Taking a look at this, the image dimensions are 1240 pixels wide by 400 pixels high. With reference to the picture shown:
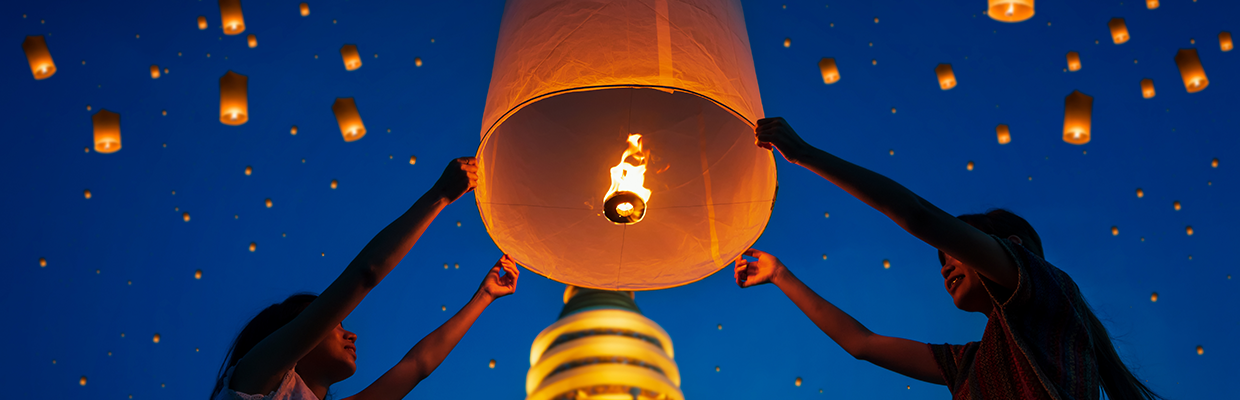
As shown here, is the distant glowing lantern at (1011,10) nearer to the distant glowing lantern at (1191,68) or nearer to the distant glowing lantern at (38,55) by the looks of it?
the distant glowing lantern at (1191,68)

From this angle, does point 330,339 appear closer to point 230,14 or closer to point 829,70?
point 230,14

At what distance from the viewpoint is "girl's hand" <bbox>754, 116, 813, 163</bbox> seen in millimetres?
2270

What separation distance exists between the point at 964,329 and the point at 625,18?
Answer: 4734 millimetres

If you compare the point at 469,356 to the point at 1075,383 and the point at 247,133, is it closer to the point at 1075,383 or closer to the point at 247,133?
the point at 247,133

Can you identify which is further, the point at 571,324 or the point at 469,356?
the point at 469,356

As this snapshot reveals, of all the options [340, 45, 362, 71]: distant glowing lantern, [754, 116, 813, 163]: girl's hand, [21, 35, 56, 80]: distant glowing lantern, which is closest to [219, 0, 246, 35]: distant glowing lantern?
[340, 45, 362, 71]: distant glowing lantern

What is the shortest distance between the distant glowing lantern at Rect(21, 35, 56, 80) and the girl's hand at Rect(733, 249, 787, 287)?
4.72 meters

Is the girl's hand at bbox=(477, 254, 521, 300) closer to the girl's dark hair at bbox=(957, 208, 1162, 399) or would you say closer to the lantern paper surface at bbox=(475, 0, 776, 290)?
the lantern paper surface at bbox=(475, 0, 776, 290)

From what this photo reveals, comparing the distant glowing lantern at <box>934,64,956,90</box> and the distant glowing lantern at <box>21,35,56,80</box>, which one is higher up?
the distant glowing lantern at <box>934,64,956,90</box>

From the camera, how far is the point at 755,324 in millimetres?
6016

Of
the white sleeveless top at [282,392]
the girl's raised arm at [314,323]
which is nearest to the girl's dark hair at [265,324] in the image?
the white sleeveless top at [282,392]

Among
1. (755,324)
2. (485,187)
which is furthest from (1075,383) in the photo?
(755,324)

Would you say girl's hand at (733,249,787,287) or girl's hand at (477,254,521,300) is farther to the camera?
girl's hand at (477,254,521,300)

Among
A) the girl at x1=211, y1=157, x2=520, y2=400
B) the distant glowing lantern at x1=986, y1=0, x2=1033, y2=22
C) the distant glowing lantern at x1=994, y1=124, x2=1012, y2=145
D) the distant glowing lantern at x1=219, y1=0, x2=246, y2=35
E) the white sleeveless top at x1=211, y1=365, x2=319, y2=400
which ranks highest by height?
the distant glowing lantern at x1=994, y1=124, x2=1012, y2=145
